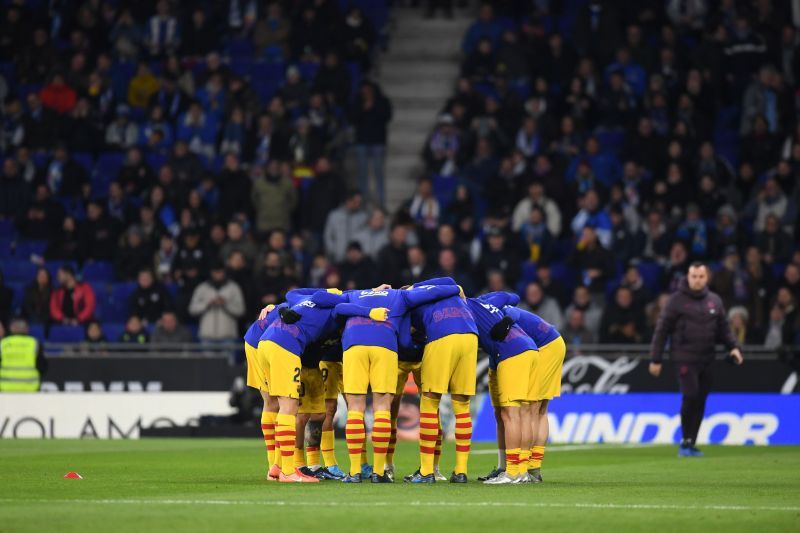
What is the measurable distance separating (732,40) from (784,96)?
1873 millimetres

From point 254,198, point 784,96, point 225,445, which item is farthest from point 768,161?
point 225,445

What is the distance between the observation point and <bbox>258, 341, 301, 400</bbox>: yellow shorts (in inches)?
637

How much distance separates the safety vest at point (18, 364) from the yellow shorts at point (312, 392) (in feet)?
40.3

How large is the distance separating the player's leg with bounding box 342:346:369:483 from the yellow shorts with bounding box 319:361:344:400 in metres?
1.13

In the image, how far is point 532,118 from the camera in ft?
107

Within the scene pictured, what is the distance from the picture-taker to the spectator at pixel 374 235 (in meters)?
31.4

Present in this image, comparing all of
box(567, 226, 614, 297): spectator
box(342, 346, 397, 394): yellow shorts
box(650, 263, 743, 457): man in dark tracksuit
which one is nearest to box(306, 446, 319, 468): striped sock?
box(342, 346, 397, 394): yellow shorts

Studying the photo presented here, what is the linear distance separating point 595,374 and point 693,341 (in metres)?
5.08

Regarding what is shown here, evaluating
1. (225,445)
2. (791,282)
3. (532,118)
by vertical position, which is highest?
(532,118)

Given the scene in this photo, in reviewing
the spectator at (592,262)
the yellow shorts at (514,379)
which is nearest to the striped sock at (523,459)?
the yellow shorts at (514,379)

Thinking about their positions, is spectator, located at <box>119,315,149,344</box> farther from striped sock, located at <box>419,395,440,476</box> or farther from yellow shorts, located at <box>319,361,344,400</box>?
striped sock, located at <box>419,395,440,476</box>

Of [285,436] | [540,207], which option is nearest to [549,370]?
[285,436]

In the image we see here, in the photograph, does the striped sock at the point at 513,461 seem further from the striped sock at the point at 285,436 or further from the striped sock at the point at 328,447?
the striped sock at the point at 285,436

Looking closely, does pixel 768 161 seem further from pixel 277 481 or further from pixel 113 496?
pixel 113 496
